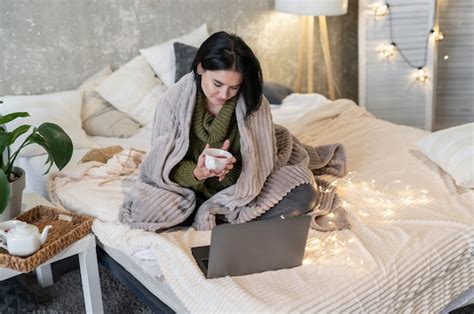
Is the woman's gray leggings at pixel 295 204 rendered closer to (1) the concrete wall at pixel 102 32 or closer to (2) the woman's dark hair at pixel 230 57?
(2) the woman's dark hair at pixel 230 57

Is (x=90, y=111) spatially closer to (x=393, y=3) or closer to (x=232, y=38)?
(x=232, y=38)

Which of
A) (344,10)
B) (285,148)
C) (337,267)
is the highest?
(344,10)

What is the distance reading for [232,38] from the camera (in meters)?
1.80

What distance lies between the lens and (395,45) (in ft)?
11.7

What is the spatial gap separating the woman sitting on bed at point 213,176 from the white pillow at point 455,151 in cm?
57

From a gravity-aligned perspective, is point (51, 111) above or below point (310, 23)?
below

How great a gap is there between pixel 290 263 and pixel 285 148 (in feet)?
1.84

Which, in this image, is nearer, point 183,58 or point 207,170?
point 207,170

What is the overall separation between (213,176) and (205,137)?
13 cm

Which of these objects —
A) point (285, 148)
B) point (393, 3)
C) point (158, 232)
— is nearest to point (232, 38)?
point (285, 148)

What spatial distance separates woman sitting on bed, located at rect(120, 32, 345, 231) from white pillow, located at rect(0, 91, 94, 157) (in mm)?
786

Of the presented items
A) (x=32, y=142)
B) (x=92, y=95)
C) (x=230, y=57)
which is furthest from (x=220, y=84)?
(x=92, y=95)

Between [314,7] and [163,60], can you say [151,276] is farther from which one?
[314,7]

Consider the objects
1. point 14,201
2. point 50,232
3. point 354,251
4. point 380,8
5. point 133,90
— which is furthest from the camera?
point 380,8
